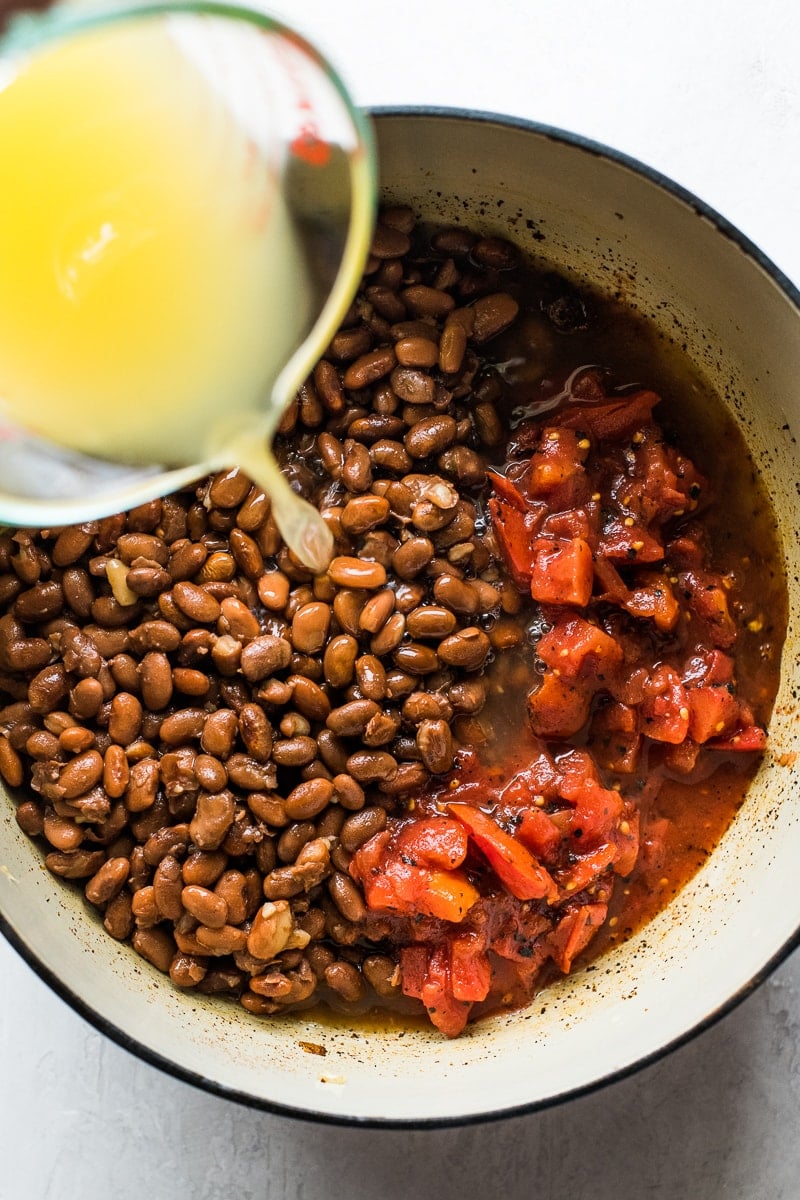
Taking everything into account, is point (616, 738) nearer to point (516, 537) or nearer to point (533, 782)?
point (533, 782)

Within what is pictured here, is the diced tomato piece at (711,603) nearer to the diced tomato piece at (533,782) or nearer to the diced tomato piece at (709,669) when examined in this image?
the diced tomato piece at (709,669)

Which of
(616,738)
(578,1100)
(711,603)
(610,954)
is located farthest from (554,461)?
(578,1100)

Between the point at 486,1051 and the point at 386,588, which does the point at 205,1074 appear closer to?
the point at 486,1051

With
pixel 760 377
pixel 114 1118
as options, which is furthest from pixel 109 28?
pixel 114 1118

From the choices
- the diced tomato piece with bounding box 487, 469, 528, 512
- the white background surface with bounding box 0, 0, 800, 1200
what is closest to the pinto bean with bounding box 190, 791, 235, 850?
the white background surface with bounding box 0, 0, 800, 1200

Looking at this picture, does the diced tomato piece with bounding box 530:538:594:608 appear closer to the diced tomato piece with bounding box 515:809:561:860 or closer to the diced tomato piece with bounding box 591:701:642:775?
the diced tomato piece with bounding box 591:701:642:775

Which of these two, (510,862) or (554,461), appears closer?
(510,862)

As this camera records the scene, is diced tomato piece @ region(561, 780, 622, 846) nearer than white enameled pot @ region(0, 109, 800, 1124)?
No
